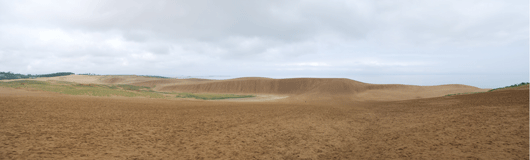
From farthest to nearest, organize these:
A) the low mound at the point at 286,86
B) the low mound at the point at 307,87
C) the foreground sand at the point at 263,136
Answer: the low mound at the point at 286,86, the low mound at the point at 307,87, the foreground sand at the point at 263,136

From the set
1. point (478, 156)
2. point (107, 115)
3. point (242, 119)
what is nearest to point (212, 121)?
point (242, 119)

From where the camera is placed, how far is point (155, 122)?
40.2 ft

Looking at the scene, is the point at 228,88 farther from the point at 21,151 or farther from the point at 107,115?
the point at 21,151

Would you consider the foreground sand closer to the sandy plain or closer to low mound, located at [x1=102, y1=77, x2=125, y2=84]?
the sandy plain

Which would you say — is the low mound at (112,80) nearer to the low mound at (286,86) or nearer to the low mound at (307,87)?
the low mound at (307,87)

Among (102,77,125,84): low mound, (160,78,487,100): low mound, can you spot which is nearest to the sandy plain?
(160,78,487,100): low mound

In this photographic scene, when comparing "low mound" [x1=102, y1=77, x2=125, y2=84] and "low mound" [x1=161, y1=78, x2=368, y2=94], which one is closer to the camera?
"low mound" [x1=161, y1=78, x2=368, y2=94]

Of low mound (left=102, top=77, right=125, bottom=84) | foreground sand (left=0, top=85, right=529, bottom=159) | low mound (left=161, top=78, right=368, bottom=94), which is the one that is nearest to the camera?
foreground sand (left=0, top=85, right=529, bottom=159)

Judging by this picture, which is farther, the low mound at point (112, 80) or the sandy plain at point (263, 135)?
the low mound at point (112, 80)

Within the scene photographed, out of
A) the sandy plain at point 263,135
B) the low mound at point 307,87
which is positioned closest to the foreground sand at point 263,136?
the sandy plain at point 263,135

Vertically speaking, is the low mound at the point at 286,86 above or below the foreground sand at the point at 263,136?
above

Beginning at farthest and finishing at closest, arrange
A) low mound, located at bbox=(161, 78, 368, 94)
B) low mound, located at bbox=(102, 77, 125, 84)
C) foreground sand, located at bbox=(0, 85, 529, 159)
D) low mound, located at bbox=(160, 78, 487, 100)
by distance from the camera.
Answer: low mound, located at bbox=(102, 77, 125, 84) → low mound, located at bbox=(161, 78, 368, 94) → low mound, located at bbox=(160, 78, 487, 100) → foreground sand, located at bbox=(0, 85, 529, 159)

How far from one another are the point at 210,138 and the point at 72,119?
761 centimetres

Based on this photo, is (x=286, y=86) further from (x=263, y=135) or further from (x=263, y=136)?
(x=263, y=136)
